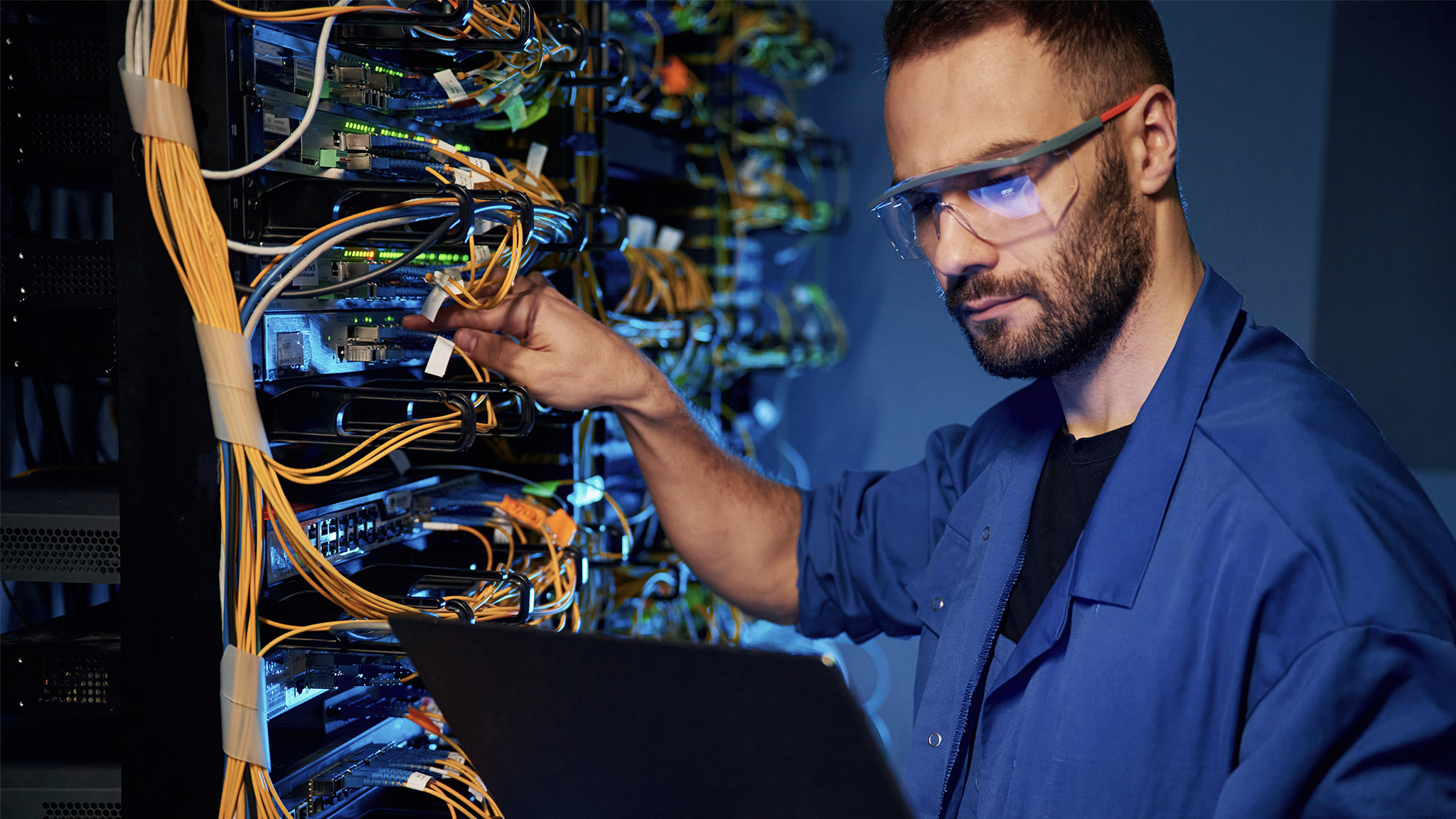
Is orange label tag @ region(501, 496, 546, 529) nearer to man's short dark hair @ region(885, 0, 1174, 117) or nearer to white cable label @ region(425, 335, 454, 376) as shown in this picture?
white cable label @ region(425, 335, 454, 376)

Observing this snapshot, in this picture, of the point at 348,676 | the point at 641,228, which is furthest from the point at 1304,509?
the point at 641,228

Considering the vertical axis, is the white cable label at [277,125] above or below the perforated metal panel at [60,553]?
above


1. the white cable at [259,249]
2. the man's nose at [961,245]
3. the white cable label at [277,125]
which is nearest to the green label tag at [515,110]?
the white cable label at [277,125]

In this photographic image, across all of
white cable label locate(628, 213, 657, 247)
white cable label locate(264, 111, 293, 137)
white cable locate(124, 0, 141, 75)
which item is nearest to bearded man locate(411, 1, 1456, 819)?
white cable label locate(264, 111, 293, 137)

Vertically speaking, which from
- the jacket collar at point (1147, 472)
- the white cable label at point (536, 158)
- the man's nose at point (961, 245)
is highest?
the white cable label at point (536, 158)

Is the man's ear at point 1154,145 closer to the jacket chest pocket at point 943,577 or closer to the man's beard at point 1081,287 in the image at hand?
the man's beard at point 1081,287

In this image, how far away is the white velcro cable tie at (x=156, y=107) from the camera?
91 cm

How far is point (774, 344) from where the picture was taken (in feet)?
9.69

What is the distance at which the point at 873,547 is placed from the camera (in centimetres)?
158

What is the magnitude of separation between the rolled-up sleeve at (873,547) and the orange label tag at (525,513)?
460mm

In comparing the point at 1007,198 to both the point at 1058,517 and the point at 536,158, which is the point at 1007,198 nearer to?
the point at 1058,517

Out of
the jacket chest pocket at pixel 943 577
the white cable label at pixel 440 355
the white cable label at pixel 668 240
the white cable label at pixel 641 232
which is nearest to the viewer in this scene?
the white cable label at pixel 440 355

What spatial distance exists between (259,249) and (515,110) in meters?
0.47

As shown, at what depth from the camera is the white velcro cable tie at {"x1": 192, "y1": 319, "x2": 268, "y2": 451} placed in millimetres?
943
